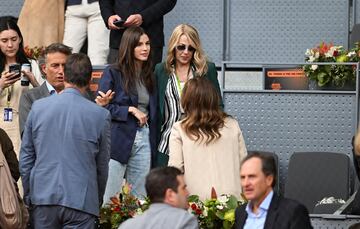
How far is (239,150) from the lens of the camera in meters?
9.82

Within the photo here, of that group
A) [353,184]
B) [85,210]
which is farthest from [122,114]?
[353,184]

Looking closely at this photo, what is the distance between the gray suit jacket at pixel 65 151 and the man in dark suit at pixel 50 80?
3.92 ft

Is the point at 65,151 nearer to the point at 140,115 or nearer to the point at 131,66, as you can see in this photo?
the point at 140,115

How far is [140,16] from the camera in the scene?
40.2 feet

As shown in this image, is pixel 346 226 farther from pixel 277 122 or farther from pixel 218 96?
pixel 277 122

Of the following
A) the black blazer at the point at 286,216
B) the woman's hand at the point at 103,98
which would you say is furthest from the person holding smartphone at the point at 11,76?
the black blazer at the point at 286,216

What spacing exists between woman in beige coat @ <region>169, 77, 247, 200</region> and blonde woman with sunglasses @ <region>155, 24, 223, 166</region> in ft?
3.46

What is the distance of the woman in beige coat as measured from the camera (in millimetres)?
9703

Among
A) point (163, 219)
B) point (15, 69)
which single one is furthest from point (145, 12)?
point (163, 219)

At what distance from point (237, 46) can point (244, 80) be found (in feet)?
2.40

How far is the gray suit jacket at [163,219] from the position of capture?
717cm

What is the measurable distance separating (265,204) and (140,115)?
2884 mm

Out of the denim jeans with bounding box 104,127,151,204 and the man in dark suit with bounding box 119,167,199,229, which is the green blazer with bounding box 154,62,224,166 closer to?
the denim jeans with bounding box 104,127,151,204

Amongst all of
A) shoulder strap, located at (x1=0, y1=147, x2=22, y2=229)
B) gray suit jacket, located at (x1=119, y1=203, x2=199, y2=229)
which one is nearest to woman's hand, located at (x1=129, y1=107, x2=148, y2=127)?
shoulder strap, located at (x1=0, y1=147, x2=22, y2=229)
